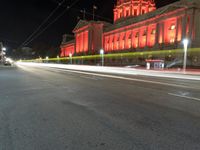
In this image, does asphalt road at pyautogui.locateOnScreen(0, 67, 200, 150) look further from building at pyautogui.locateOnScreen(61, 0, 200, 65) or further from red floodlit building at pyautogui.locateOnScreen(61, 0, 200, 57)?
red floodlit building at pyautogui.locateOnScreen(61, 0, 200, 57)

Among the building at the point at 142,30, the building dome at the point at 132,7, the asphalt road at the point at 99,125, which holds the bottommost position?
the asphalt road at the point at 99,125

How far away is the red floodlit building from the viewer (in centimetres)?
4819

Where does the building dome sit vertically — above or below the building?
above

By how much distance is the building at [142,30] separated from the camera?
158 ft

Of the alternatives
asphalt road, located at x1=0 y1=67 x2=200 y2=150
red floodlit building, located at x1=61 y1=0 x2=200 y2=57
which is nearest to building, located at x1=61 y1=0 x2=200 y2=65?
red floodlit building, located at x1=61 y1=0 x2=200 y2=57

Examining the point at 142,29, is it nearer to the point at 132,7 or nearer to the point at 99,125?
the point at 132,7

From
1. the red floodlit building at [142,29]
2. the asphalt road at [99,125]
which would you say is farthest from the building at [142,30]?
the asphalt road at [99,125]

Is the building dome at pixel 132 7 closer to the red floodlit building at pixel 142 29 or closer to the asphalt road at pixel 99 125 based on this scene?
the red floodlit building at pixel 142 29

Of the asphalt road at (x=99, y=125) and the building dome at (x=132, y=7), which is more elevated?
the building dome at (x=132, y=7)

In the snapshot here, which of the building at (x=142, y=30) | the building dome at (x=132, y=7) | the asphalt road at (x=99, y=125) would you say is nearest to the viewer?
the asphalt road at (x=99, y=125)

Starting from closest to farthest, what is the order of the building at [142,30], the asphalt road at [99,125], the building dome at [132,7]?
the asphalt road at [99,125] < the building at [142,30] < the building dome at [132,7]

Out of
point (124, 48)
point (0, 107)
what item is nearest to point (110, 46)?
point (124, 48)

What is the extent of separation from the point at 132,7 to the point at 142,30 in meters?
25.1

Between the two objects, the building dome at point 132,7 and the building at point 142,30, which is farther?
the building dome at point 132,7
